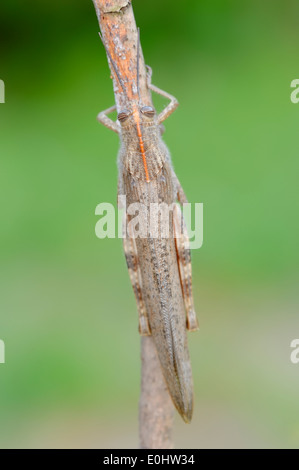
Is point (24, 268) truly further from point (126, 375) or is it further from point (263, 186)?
point (263, 186)

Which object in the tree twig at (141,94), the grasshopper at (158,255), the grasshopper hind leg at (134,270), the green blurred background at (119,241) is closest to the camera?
the tree twig at (141,94)

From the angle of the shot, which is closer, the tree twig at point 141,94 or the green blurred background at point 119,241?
the tree twig at point 141,94

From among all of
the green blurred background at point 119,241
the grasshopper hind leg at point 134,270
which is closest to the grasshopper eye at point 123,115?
the grasshopper hind leg at point 134,270

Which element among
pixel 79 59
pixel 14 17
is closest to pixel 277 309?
pixel 79 59

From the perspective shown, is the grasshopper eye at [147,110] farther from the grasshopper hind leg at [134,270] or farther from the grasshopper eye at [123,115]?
the grasshopper hind leg at [134,270]

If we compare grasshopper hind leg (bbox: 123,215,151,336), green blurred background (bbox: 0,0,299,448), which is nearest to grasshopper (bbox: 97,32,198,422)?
grasshopper hind leg (bbox: 123,215,151,336)

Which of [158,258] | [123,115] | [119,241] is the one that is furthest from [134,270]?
[119,241]

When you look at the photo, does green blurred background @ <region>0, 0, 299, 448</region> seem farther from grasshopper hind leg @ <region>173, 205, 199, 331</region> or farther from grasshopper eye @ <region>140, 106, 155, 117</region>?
grasshopper eye @ <region>140, 106, 155, 117</region>
